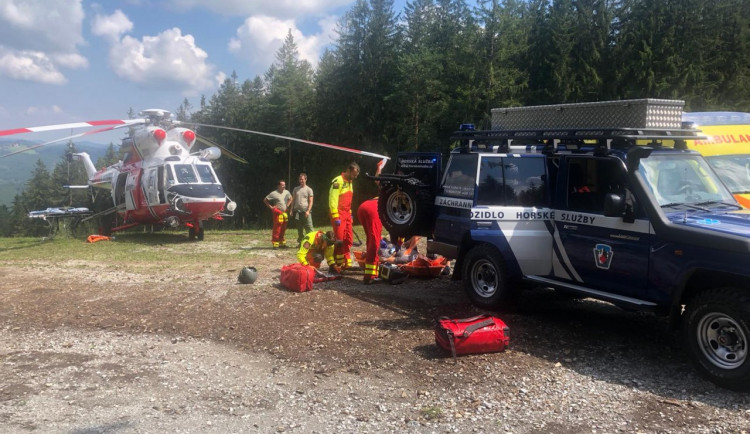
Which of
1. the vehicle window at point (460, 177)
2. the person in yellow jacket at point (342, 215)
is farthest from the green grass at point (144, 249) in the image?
the vehicle window at point (460, 177)

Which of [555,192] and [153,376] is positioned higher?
[555,192]

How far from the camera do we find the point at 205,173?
1773 cm

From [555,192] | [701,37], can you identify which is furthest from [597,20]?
[555,192]

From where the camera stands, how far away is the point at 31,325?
303 inches

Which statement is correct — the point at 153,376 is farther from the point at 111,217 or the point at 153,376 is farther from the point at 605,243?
the point at 111,217

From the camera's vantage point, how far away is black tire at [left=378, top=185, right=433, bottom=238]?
8.29 meters

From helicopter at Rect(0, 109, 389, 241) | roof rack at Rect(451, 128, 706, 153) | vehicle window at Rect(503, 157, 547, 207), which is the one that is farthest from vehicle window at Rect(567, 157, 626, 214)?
helicopter at Rect(0, 109, 389, 241)

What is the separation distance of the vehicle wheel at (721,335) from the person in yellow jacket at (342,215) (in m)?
5.95

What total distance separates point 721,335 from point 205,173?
15200 mm

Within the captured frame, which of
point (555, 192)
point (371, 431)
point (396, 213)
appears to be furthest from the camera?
point (396, 213)

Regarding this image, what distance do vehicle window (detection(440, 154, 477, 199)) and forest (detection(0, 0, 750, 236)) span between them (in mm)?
16826

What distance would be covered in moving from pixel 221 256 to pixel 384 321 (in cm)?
748

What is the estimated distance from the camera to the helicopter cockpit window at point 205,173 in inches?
694

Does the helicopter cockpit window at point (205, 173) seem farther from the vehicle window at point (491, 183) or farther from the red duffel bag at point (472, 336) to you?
the red duffel bag at point (472, 336)
